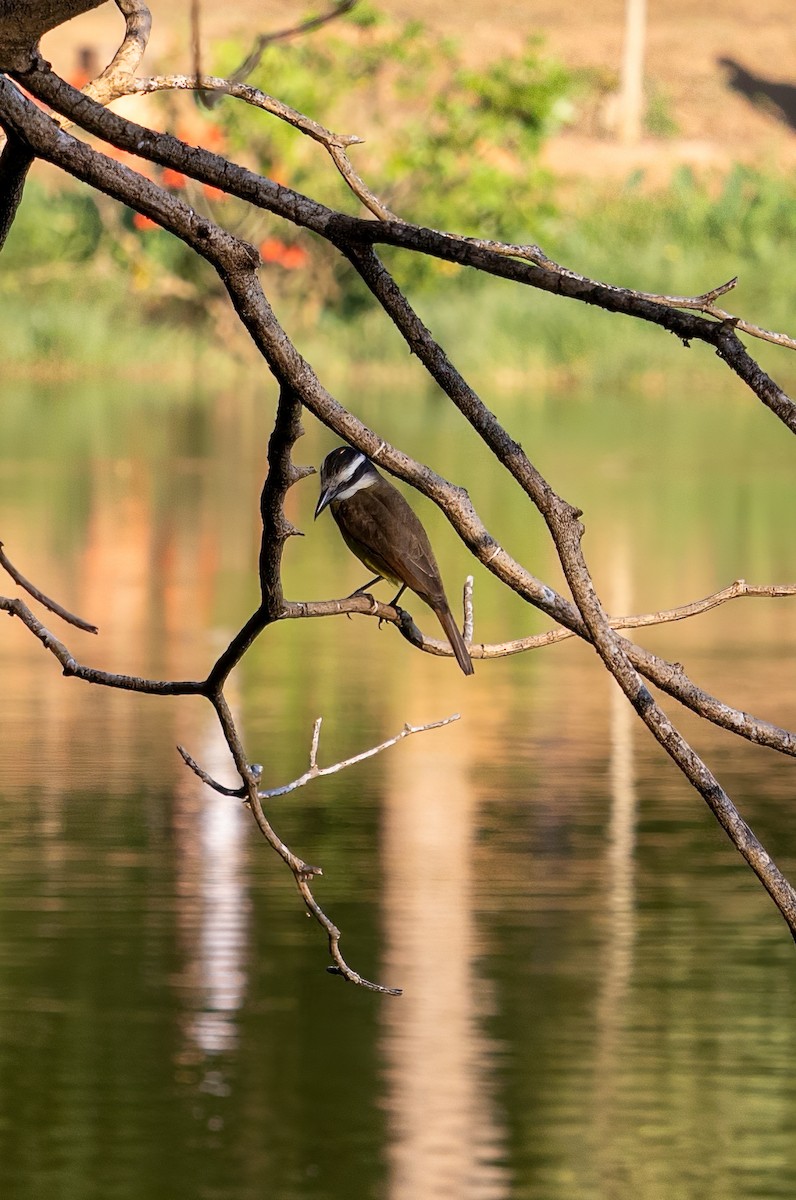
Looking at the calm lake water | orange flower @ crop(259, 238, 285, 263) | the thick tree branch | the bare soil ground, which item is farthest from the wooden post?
the thick tree branch

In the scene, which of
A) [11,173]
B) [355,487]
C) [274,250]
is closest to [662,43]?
[274,250]

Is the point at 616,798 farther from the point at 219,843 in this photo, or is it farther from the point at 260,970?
the point at 260,970

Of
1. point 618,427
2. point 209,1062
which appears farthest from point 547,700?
point 618,427

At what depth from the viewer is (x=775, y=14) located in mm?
50875

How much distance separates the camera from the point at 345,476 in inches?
196

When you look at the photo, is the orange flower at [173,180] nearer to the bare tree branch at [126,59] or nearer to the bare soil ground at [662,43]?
the bare tree branch at [126,59]

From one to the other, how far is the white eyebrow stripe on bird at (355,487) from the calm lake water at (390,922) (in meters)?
0.96

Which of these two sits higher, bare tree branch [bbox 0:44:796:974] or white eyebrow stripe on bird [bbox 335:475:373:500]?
white eyebrow stripe on bird [bbox 335:475:373:500]

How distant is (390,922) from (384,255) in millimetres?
18888

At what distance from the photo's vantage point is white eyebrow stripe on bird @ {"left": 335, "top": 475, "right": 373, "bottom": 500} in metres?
5.02

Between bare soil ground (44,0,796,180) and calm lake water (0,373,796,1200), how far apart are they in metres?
27.7

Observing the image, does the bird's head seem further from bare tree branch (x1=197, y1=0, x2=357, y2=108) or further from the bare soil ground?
the bare soil ground

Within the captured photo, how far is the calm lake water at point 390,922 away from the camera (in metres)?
4.21

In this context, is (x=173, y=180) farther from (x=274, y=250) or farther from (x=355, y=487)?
(x=355, y=487)
